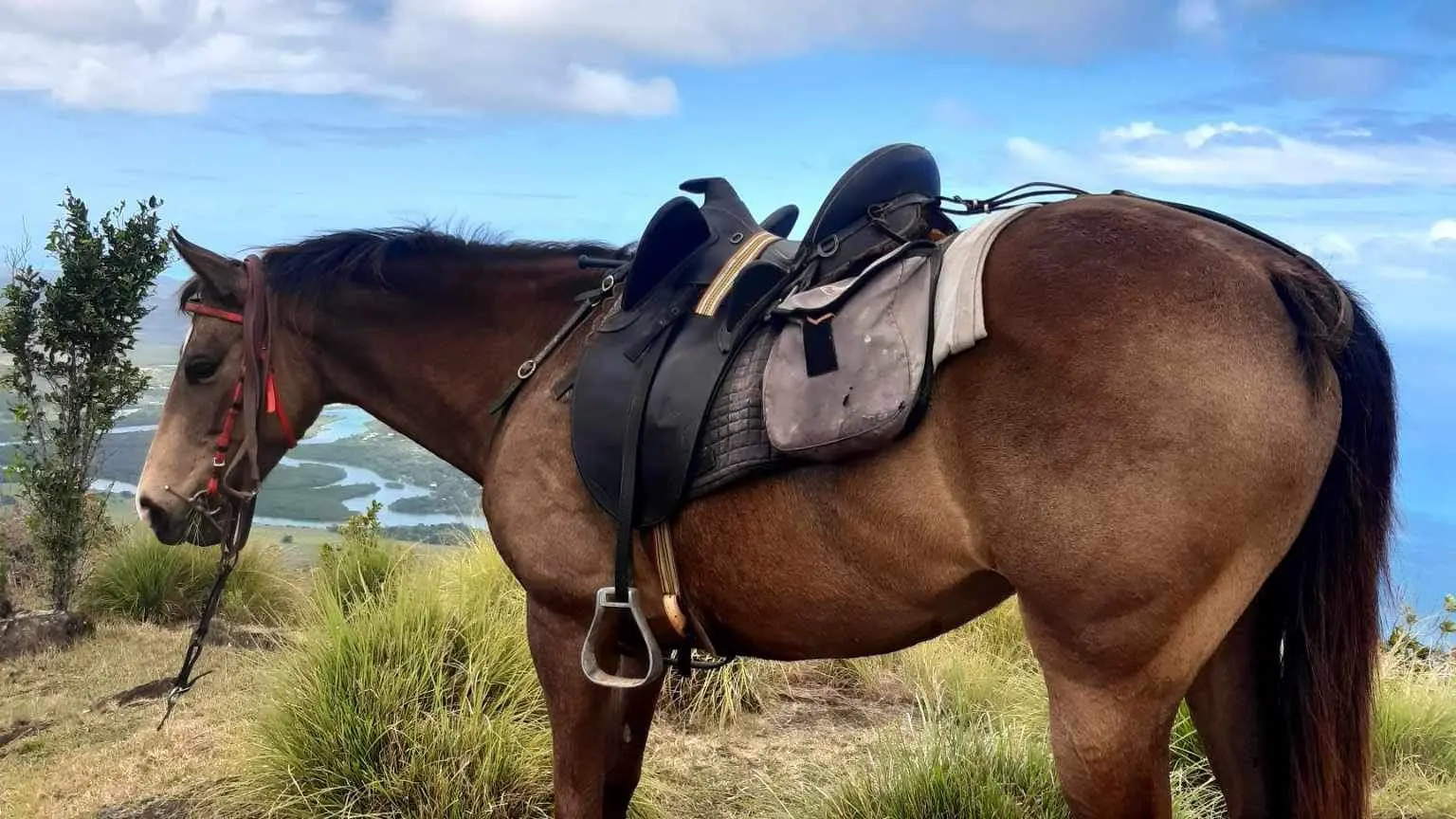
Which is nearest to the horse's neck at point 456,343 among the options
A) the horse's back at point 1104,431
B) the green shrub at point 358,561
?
the horse's back at point 1104,431

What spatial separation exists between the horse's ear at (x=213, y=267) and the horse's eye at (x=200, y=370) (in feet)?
0.67

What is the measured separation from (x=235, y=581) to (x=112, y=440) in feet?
5.54

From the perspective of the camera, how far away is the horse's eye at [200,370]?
9.12 feet

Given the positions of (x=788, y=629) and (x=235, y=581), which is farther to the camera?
(x=235, y=581)

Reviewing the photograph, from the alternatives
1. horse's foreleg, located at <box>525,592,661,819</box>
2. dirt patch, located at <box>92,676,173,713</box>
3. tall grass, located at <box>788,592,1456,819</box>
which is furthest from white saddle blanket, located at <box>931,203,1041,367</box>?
dirt patch, located at <box>92,676,173,713</box>

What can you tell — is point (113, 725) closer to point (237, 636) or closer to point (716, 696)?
point (237, 636)

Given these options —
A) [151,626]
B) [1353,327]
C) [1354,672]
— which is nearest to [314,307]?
[1353,327]

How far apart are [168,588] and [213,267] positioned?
210 inches

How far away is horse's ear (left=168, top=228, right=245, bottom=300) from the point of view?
2.73 m

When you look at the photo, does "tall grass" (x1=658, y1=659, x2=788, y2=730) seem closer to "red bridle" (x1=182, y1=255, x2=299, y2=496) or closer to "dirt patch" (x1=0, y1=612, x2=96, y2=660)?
"red bridle" (x1=182, y1=255, x2=299, y2=496)

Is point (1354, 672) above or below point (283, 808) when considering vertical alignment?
above

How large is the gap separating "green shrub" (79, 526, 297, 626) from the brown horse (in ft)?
17.8

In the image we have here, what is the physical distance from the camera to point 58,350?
6.71 metres

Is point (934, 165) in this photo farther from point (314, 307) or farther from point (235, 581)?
point (235, 581)
